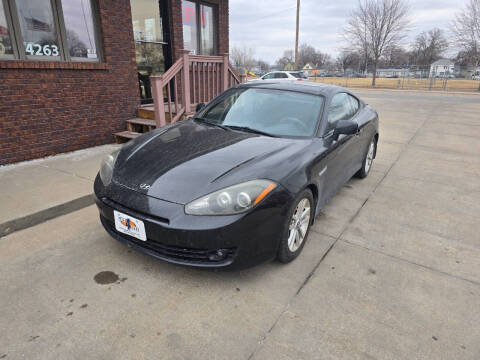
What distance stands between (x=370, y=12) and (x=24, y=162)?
1674 inches

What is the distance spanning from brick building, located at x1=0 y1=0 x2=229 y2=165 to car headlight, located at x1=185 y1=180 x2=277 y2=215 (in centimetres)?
428

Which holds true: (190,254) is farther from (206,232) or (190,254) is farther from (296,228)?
(296,228)

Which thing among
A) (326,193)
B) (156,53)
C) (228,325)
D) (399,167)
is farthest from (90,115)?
(399,167)

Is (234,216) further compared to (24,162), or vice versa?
(24,162)

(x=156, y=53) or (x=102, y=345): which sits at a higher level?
(x=156, y=53)

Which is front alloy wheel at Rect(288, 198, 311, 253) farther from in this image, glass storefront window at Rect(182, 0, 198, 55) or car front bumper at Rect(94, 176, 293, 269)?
glass storefront window at Rect(182, 0, 198, 55)

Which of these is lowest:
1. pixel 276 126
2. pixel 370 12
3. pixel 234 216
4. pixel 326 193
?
pixel 326 193

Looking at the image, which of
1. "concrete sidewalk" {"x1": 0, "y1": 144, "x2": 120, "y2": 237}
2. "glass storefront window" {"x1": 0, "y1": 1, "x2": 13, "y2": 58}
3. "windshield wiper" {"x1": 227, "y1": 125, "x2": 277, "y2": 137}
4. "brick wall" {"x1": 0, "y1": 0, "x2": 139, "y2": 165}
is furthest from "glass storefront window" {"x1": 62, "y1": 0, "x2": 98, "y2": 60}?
"windshield wiper" {"x1": 227, "y1": 125, "x2": 277, "y2": 137}

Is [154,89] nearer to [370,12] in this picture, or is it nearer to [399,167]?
[399,167]

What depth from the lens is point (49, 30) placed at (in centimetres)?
544

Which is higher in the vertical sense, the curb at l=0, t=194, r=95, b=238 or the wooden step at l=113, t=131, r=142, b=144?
the wooden step at l=113, t=131, r=142, b=144

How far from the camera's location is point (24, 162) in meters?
5.28

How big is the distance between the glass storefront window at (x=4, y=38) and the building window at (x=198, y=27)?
395 centimetres

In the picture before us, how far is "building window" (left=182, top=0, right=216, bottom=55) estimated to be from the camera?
8125mm
